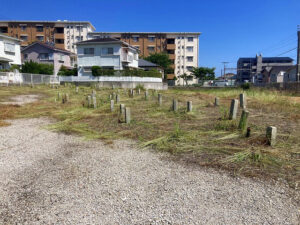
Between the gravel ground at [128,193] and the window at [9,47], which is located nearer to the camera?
the gravel ground at [128,193]

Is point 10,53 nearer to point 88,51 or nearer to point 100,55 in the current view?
point 88,51

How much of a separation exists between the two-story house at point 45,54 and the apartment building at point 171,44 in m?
15.9

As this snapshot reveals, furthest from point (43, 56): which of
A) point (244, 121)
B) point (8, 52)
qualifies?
point (244, 121)

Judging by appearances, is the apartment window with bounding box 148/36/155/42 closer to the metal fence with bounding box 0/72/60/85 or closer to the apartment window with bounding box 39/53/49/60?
the apartment window with bounding box 39/53/49/60

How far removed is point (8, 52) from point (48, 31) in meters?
22.8

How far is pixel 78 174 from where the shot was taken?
271 cm

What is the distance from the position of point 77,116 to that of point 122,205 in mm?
4754

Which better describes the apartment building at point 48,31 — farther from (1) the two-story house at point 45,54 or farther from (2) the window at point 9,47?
(2) the window at point 9,47

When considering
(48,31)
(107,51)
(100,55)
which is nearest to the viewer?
(107,51)

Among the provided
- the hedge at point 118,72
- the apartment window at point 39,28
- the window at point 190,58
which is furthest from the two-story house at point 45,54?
the window at point 190,58

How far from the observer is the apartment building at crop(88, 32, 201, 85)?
47781mm

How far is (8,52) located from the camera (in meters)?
26.7

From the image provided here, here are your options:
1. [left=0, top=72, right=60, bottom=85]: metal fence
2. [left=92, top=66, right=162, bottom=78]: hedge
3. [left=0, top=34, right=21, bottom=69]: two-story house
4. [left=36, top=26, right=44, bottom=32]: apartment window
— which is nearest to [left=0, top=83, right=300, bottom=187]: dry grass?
[left=0, top=72, right=60, bottom=85]: metal fence

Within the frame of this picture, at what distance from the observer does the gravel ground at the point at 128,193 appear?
187 cm
